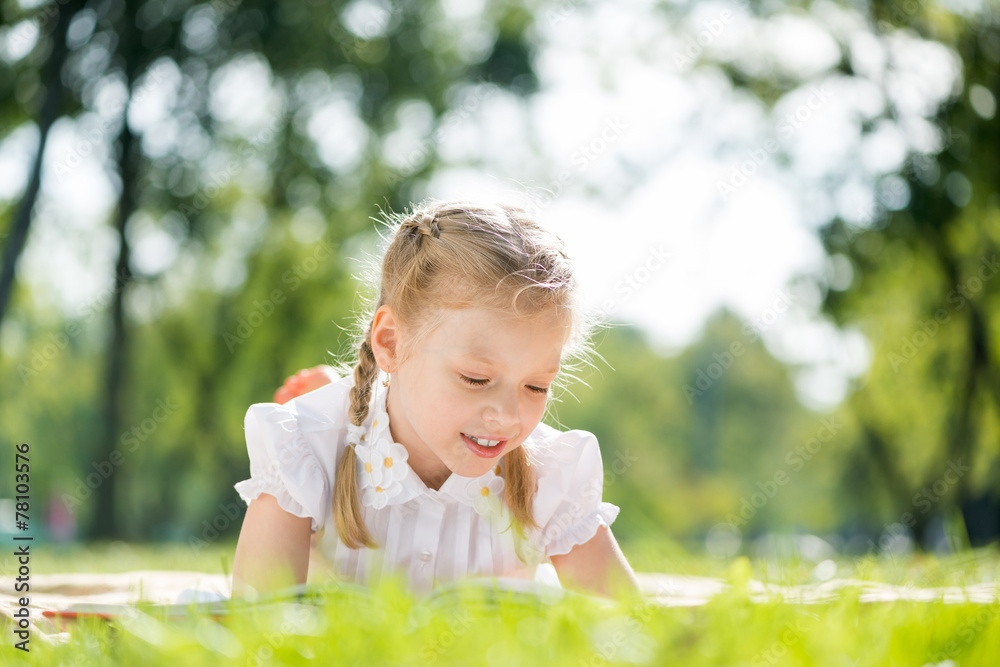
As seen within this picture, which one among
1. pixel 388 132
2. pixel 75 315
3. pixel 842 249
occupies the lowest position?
pixel 75 315

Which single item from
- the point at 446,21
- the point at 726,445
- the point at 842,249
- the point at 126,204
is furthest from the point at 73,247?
the point at 726,445

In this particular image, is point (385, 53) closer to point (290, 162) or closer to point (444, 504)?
point (290, 162)

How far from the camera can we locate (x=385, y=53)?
516 inches

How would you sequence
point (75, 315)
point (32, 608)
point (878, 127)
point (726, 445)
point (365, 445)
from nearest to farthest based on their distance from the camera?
point (32, 608) → point (365, 445) → point (878, 127) → point (75, 315) → point (726, 445)

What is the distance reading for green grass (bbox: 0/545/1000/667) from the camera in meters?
1.01

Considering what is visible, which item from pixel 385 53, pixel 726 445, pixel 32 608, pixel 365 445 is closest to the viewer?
pixel 32 608

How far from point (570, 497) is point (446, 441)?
0.47 metres

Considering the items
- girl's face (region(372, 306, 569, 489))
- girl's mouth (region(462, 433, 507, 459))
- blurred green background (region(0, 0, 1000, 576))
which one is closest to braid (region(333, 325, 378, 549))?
girl's face (region(372, 306, 569, 489))

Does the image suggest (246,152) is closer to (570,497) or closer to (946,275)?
(946,275)

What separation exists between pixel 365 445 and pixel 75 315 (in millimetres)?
14207

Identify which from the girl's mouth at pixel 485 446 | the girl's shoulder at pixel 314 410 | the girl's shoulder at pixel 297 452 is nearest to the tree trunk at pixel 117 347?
the girl's shoulder at pixel 314 410

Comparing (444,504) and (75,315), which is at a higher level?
(444,504)

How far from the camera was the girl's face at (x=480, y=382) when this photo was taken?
6.70 feet

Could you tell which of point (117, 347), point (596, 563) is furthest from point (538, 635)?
point (117, 347)
